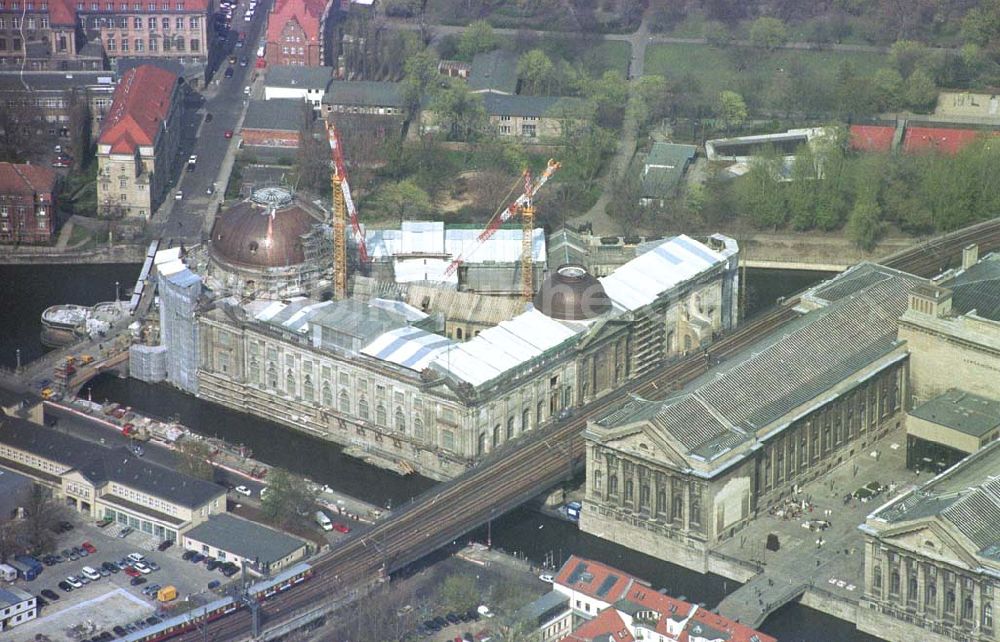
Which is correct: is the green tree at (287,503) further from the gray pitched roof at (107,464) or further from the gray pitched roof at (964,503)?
the gray pitched roof at (964,503)

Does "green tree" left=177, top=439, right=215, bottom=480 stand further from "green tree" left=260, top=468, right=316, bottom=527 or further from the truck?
the truck

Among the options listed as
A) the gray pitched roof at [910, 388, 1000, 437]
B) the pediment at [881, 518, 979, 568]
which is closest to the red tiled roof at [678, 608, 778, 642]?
the pediment at [881, 518, 979, 568]

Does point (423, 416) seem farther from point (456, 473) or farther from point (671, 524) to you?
point (671, 524)

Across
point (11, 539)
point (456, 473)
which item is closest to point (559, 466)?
point (456, 473)

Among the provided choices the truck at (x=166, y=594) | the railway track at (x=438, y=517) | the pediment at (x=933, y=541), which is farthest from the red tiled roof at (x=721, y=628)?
the truck at (x=166, y=594)

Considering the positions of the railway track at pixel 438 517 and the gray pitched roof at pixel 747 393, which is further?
the gray pitched roof at pixel 747 393

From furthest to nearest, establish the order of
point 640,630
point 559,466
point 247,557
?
point 559,466, point 247,557, point 640,630
